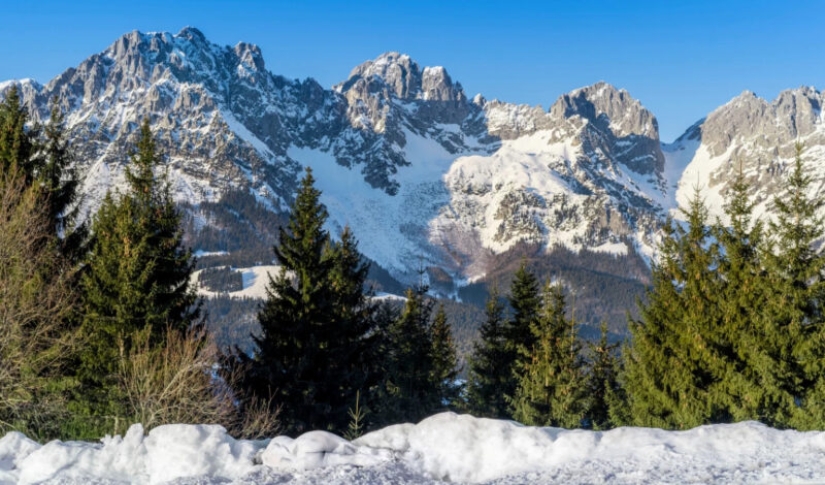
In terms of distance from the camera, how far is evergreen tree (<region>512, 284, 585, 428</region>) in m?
23.8

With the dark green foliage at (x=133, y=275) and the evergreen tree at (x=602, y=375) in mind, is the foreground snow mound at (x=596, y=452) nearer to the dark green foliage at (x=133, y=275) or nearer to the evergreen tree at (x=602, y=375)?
the dark green foliage at (x=133, y=275)

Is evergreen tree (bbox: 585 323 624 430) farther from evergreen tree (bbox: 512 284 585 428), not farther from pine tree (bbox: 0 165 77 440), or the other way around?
pine tree (bbox: 0 165 77 440)

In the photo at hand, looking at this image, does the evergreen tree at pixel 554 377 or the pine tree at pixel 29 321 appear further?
the evergreen tree at pixel 554 377

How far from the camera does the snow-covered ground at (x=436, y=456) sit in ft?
24.0

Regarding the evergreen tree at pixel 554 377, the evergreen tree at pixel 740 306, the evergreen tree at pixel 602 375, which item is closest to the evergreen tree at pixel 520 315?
the evergreen tree at pixel 602 375

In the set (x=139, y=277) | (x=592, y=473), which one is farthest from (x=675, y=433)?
(x=139, y=277)

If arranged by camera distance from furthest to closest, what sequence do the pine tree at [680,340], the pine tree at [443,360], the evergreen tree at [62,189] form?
1. the pine tree at [443,360]
2. the evergreen tree at [62,189]
3. the pine tree at [680,340]

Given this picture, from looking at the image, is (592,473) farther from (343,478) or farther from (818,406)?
(818,406)

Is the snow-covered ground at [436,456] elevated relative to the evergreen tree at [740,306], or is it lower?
lower

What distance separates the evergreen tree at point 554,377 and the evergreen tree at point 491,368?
371 cm

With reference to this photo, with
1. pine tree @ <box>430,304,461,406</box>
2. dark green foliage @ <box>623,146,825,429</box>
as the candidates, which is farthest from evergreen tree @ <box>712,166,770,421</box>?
pine tree @ <box>430,304,461,406</box>

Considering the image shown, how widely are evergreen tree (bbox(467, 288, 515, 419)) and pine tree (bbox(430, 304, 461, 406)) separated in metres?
5.29

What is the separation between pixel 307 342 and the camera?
23.2 m

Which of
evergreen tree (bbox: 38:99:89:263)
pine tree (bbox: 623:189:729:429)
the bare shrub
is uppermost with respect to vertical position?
evergreen tree (bbox: 38:99:89:263)
